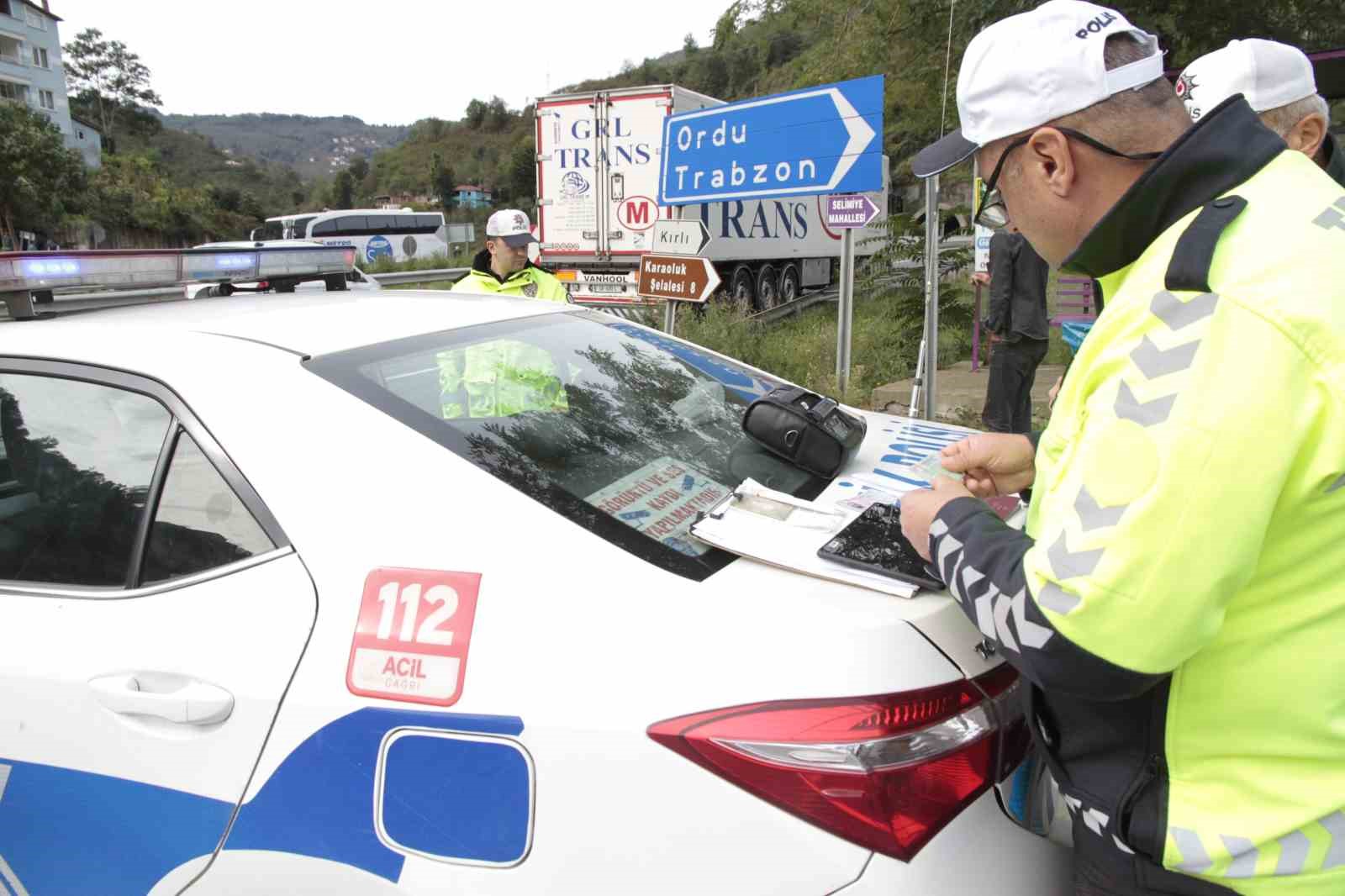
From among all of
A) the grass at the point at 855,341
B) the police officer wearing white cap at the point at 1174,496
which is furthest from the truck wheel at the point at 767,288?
the police officer wearing white cap at the point at 1174,496

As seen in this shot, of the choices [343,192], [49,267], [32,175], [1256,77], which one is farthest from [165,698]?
[343,192]

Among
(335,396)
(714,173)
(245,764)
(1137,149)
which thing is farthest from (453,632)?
(714,173)

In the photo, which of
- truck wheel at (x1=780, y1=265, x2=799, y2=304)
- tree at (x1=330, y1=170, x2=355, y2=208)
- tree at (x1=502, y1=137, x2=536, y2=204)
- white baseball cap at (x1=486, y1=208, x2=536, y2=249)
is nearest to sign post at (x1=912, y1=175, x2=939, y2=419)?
white baseball cap at (x1=486, y1=208, x2=536, y2=249)

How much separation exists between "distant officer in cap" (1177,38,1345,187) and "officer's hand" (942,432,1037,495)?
1.65m

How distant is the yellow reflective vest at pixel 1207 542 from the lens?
2.92 ft

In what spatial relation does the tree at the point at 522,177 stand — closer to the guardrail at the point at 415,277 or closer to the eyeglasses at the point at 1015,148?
the guardrail at the point at 415,277

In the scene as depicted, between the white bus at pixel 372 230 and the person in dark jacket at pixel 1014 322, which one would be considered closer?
the person in dark jacket at pixel 1014 322

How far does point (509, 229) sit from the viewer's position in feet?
17.6

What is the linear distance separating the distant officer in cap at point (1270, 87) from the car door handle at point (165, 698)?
2898 mm

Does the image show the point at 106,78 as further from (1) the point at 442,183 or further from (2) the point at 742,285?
(2) the point at 742,285

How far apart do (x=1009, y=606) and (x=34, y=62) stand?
94731 mm

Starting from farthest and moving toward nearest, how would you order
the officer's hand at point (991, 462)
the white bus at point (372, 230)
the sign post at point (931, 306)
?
1. the white bus at point (372, 230)
2. the sign post at point (931, 306)
3. the officer's hand at point (991, 462)

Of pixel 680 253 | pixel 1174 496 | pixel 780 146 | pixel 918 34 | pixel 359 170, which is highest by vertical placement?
pixel 359 170

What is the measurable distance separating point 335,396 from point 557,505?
0.47 m
